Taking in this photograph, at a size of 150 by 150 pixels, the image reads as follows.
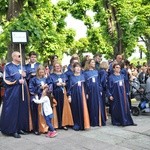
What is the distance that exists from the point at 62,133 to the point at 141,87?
139 inches

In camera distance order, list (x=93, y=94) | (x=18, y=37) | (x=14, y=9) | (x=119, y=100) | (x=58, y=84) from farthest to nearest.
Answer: (x=14, y=9) → (x=119, y=100) → (x=93, y=94) → (x=58, y=84) → (x=18, y=37)

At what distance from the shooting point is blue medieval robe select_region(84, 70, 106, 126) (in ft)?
30.2

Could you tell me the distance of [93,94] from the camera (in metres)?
9.19

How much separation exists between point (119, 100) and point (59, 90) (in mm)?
1577

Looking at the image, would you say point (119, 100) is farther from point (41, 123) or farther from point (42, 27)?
point (42, 27)

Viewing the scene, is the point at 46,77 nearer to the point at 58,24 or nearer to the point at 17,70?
the point at 17,70

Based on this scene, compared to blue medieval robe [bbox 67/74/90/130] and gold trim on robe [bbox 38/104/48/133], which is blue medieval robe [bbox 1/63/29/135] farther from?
blue medieval robe [bbox 67/74/90/130]

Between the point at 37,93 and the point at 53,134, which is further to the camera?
the point at 37,93

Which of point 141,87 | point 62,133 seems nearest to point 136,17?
point 141,87

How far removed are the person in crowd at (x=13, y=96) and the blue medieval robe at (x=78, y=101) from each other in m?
1.23

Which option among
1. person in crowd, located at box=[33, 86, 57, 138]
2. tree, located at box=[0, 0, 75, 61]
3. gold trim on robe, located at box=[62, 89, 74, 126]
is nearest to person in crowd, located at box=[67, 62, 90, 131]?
gold trim on robe, located at box=[62, 89, 74, 126]

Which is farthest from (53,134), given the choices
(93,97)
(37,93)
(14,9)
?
(14,9)

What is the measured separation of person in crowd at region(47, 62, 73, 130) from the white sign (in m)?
0.91

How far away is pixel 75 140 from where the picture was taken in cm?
786
